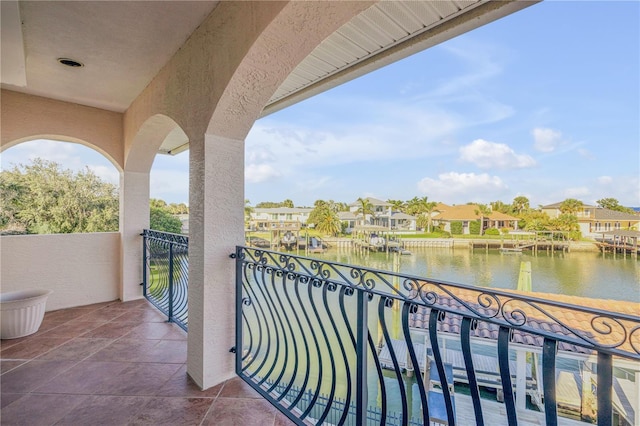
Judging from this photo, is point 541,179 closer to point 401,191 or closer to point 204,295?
point 401,191

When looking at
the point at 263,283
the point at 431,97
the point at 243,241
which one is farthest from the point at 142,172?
the point at 431,97

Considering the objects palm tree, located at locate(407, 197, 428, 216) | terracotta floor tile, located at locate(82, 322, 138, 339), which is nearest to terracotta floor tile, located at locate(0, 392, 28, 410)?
terracotta floor tile, located at locate(82, 322, 138, 339)

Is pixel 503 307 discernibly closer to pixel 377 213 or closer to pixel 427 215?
pixel 427 215

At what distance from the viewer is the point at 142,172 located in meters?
3.99

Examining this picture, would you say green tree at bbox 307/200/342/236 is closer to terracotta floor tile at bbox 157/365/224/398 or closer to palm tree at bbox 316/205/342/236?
palm tree at bbox 316/205/342/236

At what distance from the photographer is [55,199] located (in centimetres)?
514

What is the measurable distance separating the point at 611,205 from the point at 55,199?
1224cm

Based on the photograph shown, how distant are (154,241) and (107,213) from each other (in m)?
2.40

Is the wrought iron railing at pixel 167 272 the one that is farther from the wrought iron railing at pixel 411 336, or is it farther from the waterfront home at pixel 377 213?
the waterfront home at pixel 377 213

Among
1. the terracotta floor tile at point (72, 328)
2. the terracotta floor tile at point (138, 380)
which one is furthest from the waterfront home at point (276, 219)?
the terracotta floor tile at point (138, 380)

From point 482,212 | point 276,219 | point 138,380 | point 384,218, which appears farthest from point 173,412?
point 384,218

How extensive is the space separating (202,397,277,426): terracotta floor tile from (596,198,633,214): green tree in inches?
319

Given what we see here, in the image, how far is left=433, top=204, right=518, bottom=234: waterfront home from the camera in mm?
13684

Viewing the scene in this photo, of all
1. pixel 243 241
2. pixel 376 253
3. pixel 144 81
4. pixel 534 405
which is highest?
pixel 144 81
